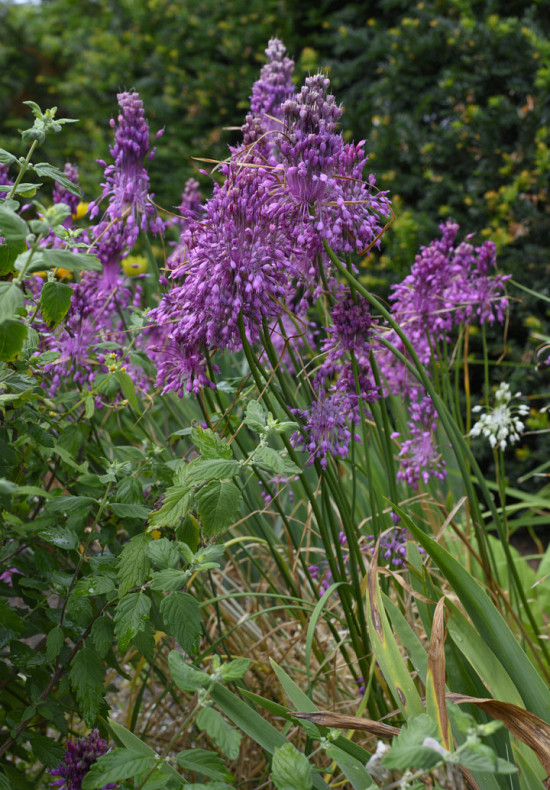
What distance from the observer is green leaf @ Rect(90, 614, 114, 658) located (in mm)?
1258

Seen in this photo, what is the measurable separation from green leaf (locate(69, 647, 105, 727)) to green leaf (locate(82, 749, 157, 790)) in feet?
0.64

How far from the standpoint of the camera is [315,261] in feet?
4.61

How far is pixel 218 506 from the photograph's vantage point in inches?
45.0

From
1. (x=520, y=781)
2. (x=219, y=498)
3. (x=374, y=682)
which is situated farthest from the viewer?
(x=374, y=682)

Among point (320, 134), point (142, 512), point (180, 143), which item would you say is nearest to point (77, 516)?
point (142, 512)

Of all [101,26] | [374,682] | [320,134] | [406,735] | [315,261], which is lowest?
[374,682]

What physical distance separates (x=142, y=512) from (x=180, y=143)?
4.49m

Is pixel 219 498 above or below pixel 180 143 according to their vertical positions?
below

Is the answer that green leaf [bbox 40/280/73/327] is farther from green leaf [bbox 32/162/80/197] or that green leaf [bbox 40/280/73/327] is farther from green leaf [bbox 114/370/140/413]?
green leaf [bbox 114/370/140/413]

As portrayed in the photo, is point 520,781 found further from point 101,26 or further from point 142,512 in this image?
point 101,26

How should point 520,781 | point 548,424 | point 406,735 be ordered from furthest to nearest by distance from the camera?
point 548,424 → point 520,781 → point 406,735

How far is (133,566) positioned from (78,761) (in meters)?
0.44

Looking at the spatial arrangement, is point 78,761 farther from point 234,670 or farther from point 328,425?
point 328,425

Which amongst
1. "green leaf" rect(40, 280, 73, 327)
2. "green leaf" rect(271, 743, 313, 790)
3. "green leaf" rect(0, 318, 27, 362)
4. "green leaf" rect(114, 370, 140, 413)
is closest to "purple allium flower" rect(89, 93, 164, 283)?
"green leaf" rect(114, 370, 140, 413)
